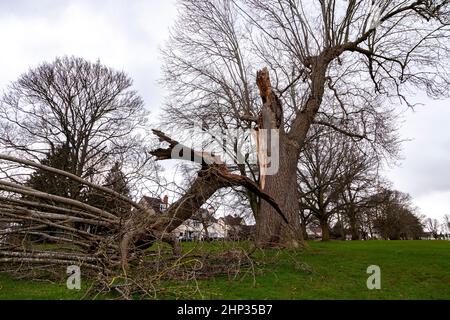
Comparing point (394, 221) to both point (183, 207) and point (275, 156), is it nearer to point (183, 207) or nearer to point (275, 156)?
point (275, 156)

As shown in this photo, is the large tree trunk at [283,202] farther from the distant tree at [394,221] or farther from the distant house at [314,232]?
the distant tree at [394,221]

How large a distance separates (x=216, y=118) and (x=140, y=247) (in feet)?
34.6

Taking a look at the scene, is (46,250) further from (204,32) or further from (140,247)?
(204,32)

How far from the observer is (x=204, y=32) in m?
15.0

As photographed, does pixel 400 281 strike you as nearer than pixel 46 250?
Yes

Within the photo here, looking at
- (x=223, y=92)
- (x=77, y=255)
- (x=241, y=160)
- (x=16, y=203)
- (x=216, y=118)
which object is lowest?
(x=77, y=255)

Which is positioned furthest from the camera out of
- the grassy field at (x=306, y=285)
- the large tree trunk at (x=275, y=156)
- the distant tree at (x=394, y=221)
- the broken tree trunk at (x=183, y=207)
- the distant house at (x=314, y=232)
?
the distant tree at (x=394, y=221)

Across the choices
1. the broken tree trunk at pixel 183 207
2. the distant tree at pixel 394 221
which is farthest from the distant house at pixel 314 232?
the broken tree trunk at pixel 183 207

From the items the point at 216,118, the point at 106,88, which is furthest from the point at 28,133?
the point at 216,118

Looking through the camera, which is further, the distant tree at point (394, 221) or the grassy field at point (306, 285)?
the distant tree at point (394, 221)

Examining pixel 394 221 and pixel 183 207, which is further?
pixel 394 221

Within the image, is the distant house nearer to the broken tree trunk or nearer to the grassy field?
the grassy field

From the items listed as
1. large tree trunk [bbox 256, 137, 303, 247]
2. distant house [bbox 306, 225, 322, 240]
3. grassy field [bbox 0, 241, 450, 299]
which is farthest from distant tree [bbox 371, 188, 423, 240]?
grassy field [bbox 0, 241, 450, 299]

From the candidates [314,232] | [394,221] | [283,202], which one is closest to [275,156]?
[283,202]
